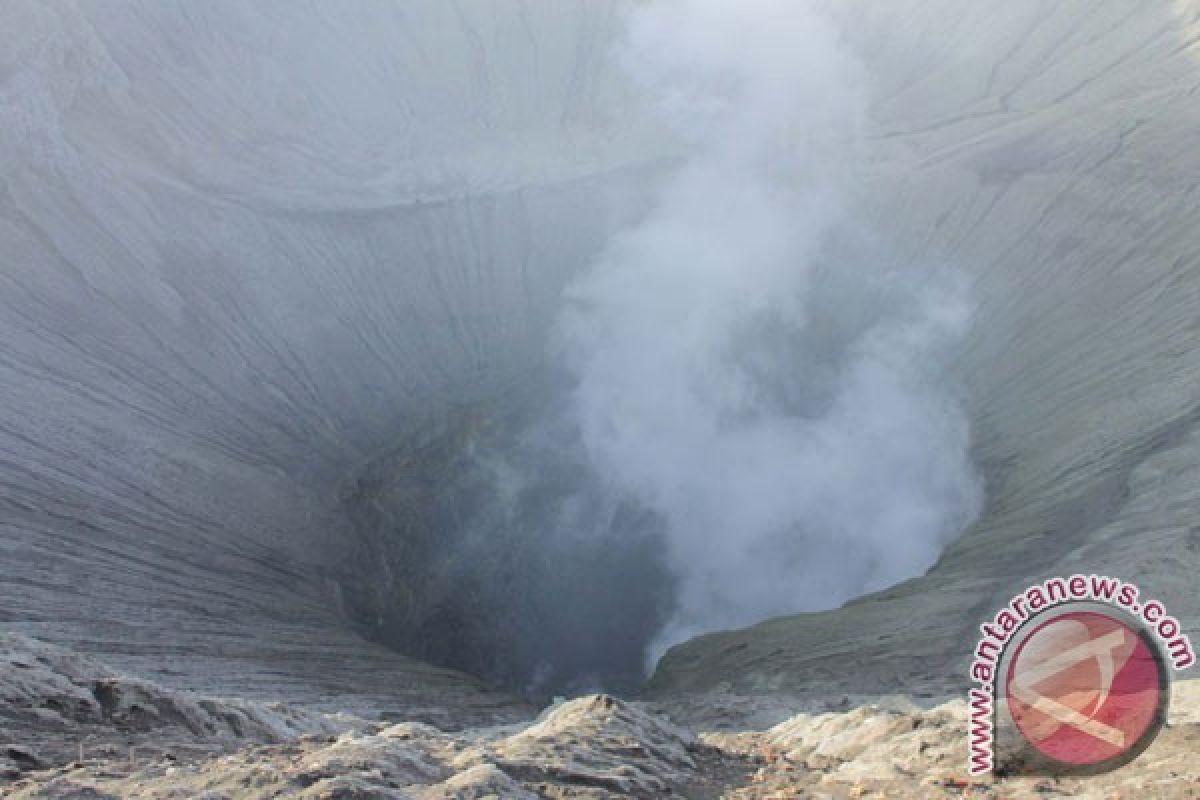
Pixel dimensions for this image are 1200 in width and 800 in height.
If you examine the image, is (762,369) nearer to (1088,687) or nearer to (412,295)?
(412,295)

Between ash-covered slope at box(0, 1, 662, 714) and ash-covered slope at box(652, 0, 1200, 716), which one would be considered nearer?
ash-covered slope at box(652, 0, 1200, 716)

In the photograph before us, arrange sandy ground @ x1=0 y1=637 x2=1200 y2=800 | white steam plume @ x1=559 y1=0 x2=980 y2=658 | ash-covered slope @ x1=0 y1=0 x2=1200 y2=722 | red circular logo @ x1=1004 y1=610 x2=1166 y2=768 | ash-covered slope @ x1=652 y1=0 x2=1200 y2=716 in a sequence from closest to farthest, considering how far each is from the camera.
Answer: sandy ground @ x1=0 y1=637 x2=1200 y2=800 → red circular logo @ x1=1004 y1=610 x2=1166 y2=768 → ash-covered slope @ x1=652 y1=0 x2=1200 y2=716 → ash-covered slope @ x1=0 y1=0 x2=1200 y2=722 → white steam plume @ x1=559 y1=0 x2=980 y2=658

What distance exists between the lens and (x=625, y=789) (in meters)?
8.16

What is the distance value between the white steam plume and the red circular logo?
47.8 ft

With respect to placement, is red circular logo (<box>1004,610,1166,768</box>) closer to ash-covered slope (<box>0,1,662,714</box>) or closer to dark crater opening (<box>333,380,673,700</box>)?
ash-covered slope (<box>0,1,662,714</box>)

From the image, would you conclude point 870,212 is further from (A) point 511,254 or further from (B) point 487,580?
(B) point 487,580

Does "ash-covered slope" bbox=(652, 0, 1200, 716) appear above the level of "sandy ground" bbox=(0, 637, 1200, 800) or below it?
above

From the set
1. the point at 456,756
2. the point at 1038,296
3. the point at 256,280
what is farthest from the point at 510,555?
the point at 456,756

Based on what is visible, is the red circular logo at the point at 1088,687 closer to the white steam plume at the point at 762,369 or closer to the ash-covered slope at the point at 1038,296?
the ash-covered slope at the point at 1038,296

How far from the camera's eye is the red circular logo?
775 cm

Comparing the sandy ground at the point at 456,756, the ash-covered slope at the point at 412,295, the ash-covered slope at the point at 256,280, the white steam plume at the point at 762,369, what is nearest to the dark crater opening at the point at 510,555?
the ash-covered slope at the point at 412,295

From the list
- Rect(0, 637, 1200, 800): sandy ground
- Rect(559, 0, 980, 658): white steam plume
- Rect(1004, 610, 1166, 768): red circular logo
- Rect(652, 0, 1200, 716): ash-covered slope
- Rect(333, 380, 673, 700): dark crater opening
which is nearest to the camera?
Rect(0, 637, 1200, 800): sandy ground

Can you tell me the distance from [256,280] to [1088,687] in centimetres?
2173

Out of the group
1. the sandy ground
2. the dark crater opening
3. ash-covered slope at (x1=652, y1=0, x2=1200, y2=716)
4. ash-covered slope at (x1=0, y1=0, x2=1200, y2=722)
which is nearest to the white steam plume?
the dark crater opening
